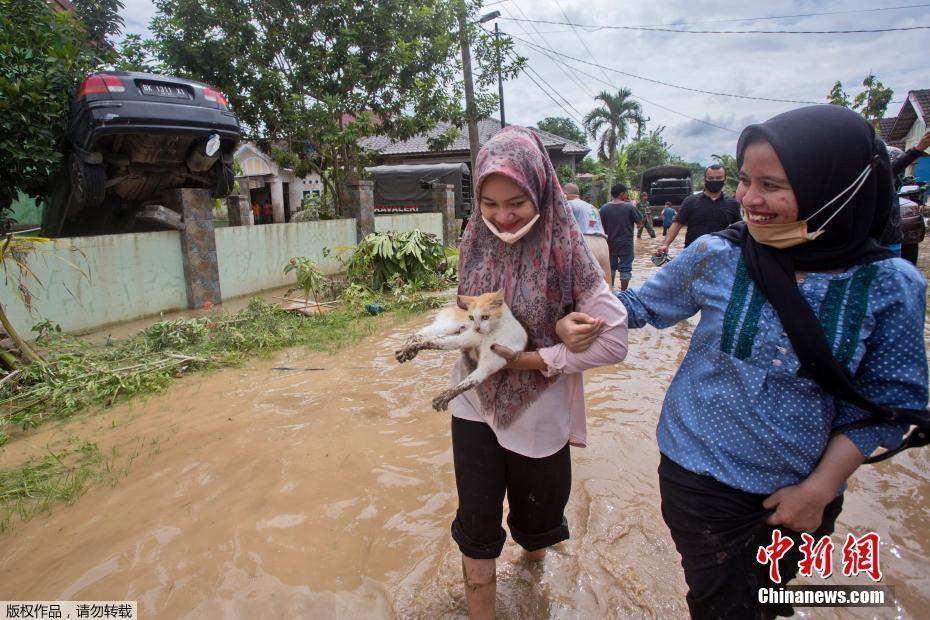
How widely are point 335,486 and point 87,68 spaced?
5505mm

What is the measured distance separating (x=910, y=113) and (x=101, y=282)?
24.7 m

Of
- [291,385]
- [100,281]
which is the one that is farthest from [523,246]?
[100,281]

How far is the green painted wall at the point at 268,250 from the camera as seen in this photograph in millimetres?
7270

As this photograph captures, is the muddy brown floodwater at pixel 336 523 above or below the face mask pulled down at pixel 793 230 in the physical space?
below

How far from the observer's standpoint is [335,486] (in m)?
2.81

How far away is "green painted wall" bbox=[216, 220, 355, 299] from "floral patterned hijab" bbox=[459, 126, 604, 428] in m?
6.44

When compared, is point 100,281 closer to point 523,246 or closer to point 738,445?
Answer: point 523,246

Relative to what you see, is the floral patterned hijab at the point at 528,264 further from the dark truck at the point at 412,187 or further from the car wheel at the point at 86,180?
the dark truck at the point at 412,187

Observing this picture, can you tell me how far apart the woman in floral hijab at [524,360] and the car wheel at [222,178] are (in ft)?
18.9

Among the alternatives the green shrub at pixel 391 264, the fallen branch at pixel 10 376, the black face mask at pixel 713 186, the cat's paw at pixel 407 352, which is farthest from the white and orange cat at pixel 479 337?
the green shrub at pixel 391 264

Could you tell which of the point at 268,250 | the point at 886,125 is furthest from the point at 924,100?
the point at 268,250

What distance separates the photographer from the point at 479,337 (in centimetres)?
153

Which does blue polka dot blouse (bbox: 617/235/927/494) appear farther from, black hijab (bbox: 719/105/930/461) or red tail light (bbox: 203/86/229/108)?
red tail light (bbox: 203/86/229/108)

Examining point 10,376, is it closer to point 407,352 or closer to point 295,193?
point 407,352
